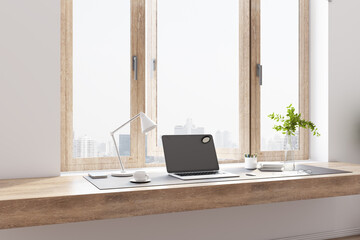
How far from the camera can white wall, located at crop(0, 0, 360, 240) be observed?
2.21 metres

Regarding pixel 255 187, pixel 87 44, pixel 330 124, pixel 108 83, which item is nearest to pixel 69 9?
pixel 87 44

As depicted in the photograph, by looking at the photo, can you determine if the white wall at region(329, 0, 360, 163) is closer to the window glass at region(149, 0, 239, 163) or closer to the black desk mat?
the black desk mat

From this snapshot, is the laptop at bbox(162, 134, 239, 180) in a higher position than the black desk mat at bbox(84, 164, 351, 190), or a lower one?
higher

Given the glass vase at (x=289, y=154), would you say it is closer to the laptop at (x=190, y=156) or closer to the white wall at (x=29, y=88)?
the laptop at (x=190, y=156)

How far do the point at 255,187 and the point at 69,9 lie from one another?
5.53 ft

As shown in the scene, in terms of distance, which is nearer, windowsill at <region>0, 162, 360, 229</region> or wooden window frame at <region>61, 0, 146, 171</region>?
windowsill at <region>0, 162, 360, 229</region>

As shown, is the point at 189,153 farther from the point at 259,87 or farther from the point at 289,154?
the point at 259,87

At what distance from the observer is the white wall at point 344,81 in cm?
309

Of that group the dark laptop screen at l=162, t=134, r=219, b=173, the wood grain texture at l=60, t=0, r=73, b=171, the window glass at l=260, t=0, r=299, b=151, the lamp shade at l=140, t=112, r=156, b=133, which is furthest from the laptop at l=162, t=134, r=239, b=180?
the window glass at l=260, t=0, r=299, b=151

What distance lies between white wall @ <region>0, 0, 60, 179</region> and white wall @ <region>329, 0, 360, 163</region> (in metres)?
2.20

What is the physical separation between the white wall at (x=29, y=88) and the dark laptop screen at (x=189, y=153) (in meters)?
Result: 0.69

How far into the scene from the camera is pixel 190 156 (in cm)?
237

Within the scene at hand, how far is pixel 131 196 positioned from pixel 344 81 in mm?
2240

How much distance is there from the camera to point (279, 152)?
314 centimetres
